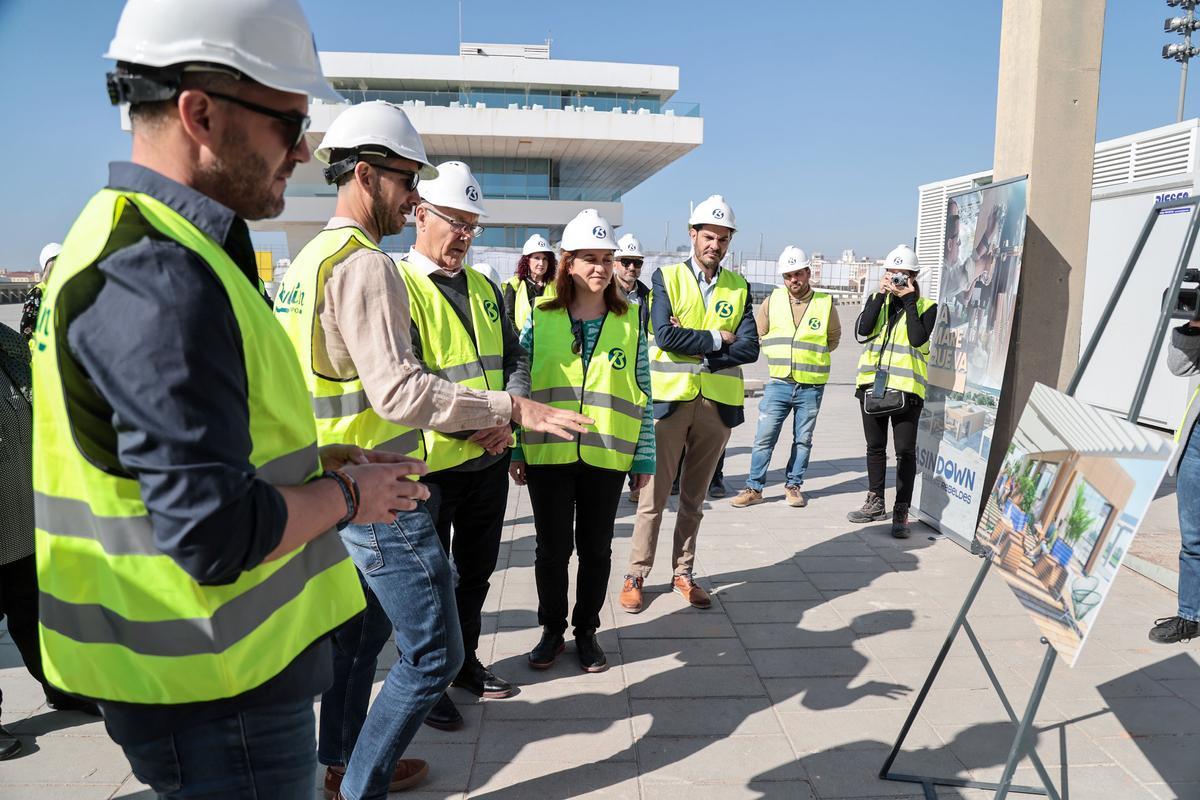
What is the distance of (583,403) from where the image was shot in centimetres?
374

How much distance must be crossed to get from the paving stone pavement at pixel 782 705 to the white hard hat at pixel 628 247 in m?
2.88

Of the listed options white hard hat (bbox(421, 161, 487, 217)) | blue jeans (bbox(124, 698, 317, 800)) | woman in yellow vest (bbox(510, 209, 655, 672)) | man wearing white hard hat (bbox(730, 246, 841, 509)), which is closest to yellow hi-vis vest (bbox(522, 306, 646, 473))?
woman in yellow vest (bbox(510, 209, 655, 672))

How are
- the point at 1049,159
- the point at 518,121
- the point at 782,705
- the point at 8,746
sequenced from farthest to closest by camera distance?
the point at 518,121 → the point at 1049,159 → the point at 782,705 → the point at 8,746

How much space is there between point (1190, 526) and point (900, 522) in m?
2.16

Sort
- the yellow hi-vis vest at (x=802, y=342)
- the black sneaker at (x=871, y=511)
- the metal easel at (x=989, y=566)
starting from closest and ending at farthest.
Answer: the metal easel at (x=989, y=566)
the black sneaker at (x=871, y=511)
the yellow hi-vis vest at (x=802, y=342)

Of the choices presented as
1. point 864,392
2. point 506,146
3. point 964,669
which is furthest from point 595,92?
point 964,669

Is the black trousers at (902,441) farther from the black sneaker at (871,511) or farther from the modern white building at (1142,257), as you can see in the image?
the modern white building at (1142,257)

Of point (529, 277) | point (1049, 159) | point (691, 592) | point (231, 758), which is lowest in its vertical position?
point (691, 592)

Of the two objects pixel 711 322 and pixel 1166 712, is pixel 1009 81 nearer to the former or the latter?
pixel 711 322

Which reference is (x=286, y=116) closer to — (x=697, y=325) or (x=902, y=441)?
(x=697, y=325)

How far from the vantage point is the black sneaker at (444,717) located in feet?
10.9

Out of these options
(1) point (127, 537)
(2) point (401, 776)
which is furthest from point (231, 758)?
(2) point (401, 776)

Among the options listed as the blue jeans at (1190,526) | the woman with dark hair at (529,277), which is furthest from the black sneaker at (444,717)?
the woman with dark hair at (529,277)

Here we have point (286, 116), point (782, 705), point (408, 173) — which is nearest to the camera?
point (286, 116)
